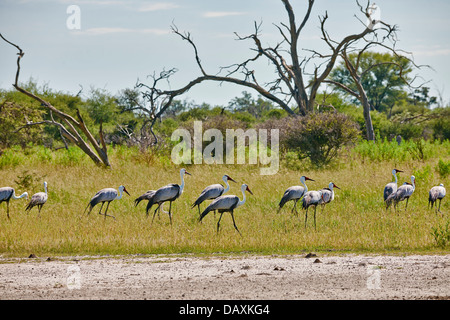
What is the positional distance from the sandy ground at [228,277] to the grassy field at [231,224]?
Result: 2.59 ft

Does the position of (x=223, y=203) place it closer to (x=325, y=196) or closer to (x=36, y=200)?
(x=325, y=196)

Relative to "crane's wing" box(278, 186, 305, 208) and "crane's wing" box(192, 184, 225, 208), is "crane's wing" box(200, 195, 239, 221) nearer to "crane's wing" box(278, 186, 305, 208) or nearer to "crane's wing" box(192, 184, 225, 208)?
"crane's wing" box(192, 184, 225, 208)

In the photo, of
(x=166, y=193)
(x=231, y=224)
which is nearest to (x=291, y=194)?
(x=231, y=224)

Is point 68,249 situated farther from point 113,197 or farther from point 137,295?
point 137,295

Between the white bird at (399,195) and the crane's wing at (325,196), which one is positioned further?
the white bird at (399,195)

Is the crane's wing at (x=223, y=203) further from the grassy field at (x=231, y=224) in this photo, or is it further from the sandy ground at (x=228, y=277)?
the sandy ground at (x=228, y=277)

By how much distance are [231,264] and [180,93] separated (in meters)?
20.6

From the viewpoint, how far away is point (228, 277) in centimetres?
888

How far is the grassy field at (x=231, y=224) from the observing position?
1165 cm

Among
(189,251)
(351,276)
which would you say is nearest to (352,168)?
(189,251)

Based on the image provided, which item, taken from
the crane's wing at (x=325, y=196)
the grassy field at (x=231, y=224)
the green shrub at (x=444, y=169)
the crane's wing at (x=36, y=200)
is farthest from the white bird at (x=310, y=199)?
the green shrub at (x=444, y=169)

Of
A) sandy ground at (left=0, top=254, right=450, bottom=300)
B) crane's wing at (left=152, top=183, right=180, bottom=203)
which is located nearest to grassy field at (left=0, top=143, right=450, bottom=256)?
crane's wing at (left=152, top=183, right=180, bottom=203)

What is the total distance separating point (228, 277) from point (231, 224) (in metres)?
4.63
